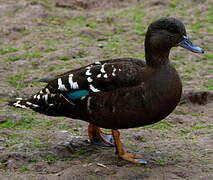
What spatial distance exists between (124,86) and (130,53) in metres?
3.73

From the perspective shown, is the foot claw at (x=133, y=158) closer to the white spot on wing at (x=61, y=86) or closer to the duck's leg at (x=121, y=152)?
the duck's leg at (x=121, y=152)

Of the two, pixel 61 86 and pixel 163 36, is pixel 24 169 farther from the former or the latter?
pixel 163 36

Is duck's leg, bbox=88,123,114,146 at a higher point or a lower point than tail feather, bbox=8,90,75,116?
lower

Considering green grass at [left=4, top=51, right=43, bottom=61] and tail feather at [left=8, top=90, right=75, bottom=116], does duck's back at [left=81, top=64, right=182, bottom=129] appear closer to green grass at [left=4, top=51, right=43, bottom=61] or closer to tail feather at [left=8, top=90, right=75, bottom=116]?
tail feather at [left=8, top=90, right=75, bottom=116]

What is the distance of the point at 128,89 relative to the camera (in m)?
4.89

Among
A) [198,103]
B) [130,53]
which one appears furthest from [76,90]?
[130,53]

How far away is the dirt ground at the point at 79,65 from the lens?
5020 mm

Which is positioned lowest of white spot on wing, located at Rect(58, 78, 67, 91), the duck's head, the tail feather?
the tail feather

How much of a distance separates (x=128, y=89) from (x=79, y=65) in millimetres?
3188

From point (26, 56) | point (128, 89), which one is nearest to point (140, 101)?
point (128, 89)

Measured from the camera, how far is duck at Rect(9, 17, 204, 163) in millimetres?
4844

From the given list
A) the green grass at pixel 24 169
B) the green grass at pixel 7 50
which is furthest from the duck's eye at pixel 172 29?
the green grass at pixel 7 50

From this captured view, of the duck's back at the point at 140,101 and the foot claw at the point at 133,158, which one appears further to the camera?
the foot claw at the point at 133,158

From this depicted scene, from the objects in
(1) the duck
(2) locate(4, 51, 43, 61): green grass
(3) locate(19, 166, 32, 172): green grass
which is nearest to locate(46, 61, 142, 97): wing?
(1) the duck
